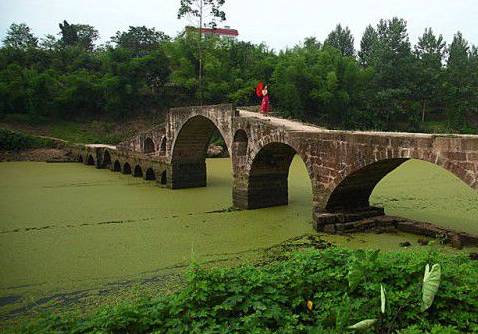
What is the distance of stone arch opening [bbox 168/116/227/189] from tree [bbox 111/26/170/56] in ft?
100

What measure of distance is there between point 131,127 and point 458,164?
31.7 metres

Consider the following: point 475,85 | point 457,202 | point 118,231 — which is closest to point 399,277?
point 118,231

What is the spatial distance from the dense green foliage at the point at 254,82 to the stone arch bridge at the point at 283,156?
14934 mm

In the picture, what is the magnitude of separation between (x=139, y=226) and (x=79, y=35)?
170 ft

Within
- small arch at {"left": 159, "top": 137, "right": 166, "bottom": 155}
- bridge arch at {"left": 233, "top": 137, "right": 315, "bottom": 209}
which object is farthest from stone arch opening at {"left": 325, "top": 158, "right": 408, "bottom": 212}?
small arch at {"left": 159, "top": 137, "right": 166, "bottom": 155}

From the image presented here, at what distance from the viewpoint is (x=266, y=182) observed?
569 inches

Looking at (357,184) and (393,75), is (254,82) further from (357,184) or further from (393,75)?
(357,184)

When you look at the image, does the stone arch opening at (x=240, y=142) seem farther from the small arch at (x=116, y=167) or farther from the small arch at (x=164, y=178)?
the small arch at (x=116, y=167)

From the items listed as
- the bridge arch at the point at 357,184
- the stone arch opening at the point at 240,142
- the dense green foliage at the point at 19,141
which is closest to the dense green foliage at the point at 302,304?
the bridge arch at the point at 357,184

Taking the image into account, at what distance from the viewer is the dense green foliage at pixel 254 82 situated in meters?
35.0

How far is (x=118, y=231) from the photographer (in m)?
11.5

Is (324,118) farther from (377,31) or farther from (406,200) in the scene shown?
(406,200)

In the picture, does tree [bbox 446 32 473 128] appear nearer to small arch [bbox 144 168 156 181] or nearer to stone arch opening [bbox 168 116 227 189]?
stone arch opening [bbox 168 116 227 189]

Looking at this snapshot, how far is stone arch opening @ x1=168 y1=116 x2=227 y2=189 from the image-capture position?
62.0 ft
